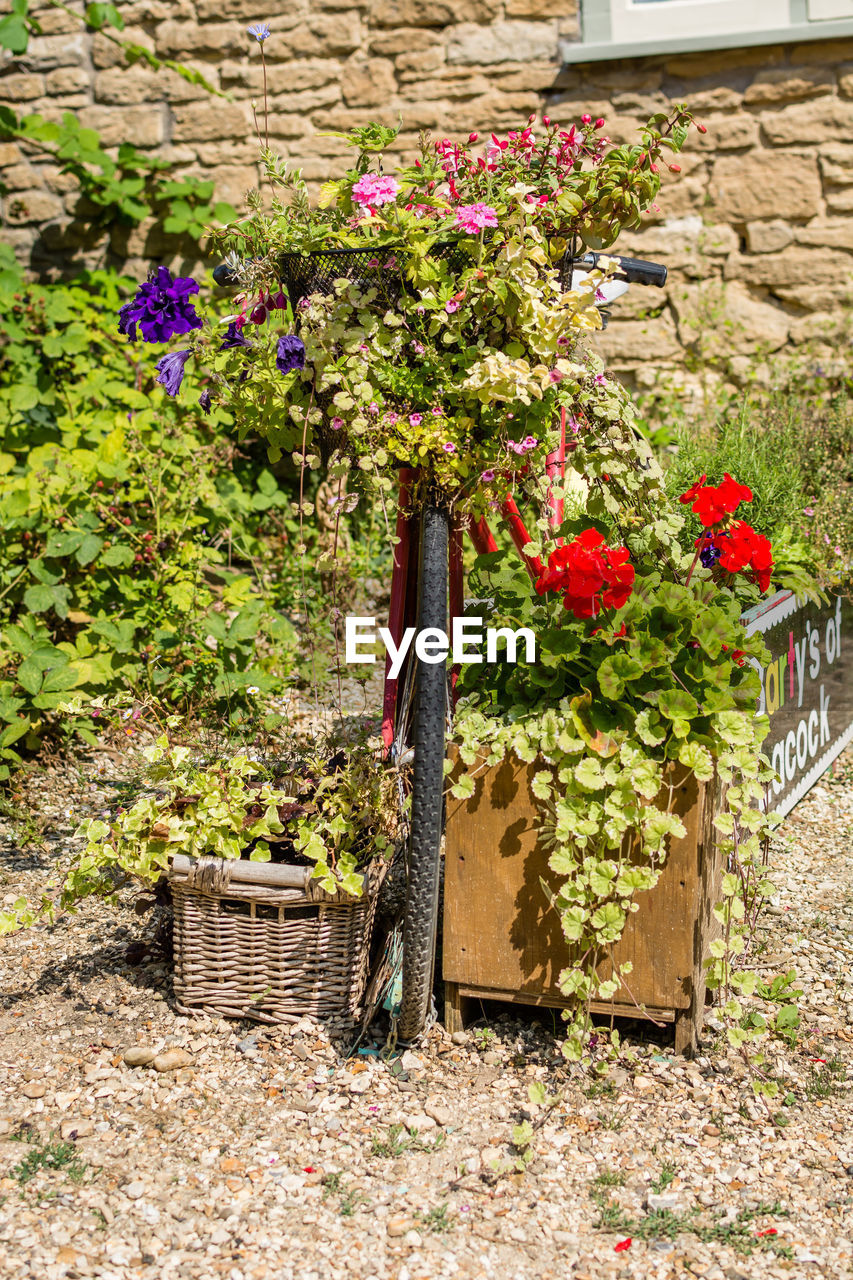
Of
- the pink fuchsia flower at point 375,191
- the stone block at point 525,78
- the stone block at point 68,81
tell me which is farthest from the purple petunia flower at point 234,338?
the stone block at point 68,81

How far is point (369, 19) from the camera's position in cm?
536

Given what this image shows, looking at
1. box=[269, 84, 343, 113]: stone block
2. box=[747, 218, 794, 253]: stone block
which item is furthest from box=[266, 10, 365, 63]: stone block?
box=[747, 218, 794, 253]: stone block

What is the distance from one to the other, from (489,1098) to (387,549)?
10.4 feet

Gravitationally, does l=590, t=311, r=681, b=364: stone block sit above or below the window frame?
below

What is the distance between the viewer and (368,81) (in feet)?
17.7

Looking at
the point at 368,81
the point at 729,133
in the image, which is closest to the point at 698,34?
the point at 729,133

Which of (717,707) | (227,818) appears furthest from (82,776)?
(717,707)

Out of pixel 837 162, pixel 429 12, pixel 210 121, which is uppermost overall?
pixel 429 12

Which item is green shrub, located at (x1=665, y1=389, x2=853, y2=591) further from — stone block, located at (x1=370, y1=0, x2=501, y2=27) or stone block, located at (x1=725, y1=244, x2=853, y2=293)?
stone block, located at (x1=370, y1=0, x2=501, y2=27)

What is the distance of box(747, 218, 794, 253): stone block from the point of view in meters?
5.13

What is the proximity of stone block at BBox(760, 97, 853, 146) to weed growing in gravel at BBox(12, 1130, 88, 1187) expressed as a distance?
4.86 m

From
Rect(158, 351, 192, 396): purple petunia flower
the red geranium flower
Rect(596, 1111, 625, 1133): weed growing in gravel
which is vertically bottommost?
Rect(596, 1111, 625, 1133): weed growing in gravel

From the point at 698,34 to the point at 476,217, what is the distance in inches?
154

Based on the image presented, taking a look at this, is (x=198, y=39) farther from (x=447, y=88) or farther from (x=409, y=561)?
(x=409, y=561)
